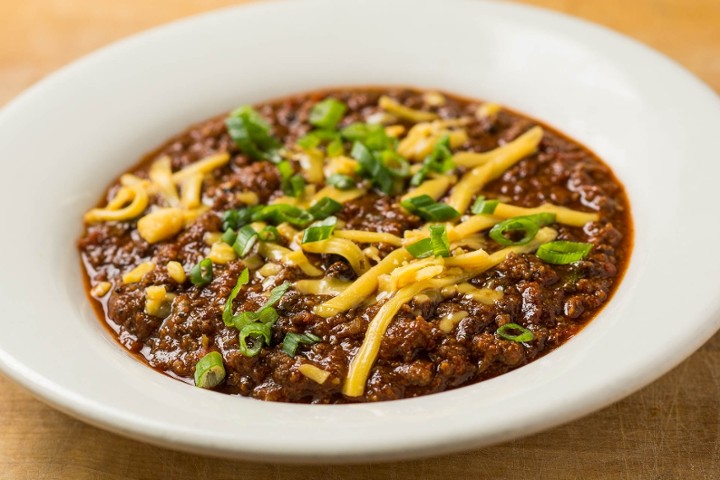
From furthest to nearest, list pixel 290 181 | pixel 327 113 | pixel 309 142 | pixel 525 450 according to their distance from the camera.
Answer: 1. pixel 327 113
2. pixel 309 142
3. pixel 290 181
4. pixel 525 450

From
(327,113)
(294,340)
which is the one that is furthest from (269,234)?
(327,113)

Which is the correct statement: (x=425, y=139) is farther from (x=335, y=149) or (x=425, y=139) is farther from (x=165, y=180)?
(x=165, y=180)

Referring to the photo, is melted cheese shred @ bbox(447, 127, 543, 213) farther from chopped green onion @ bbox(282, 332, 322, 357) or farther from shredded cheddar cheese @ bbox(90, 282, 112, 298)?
shredded cheddar cheese @ bbox(90, 282, 112, 298)

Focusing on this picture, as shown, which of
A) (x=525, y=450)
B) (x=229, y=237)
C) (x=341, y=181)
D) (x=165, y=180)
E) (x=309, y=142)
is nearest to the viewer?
(x=525, y=450)

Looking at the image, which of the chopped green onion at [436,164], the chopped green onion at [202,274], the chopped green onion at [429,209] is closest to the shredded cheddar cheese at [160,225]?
the chopped green onion at [202,274]

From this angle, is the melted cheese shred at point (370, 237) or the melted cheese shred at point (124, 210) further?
the melted cheese shred at point (124, 210)

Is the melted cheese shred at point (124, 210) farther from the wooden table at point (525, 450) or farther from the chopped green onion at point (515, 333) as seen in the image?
the chopped green onion at point (515, 333)

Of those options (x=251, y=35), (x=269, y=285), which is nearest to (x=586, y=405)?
(x=269, y=285)
